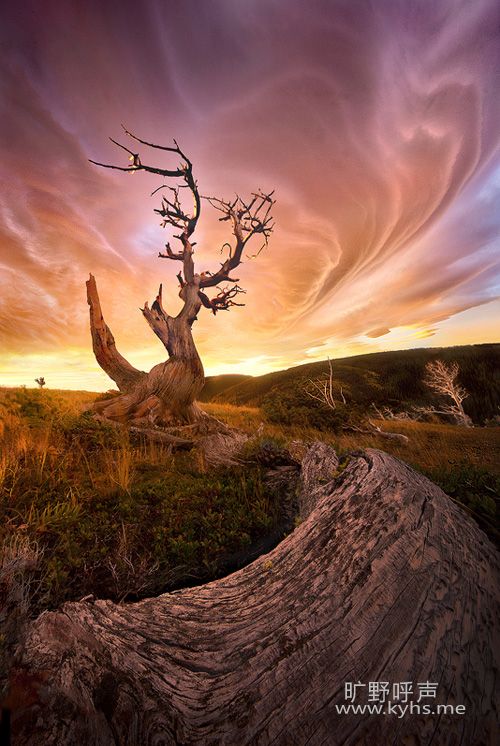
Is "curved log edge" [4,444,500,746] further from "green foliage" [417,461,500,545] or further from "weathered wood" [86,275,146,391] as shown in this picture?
"weathered wood" [86,275,146,391]

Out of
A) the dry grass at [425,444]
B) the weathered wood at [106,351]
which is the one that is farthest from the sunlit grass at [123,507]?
the weathered wood at [106,351]

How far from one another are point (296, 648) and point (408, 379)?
46270 mm

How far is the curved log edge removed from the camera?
122 cm

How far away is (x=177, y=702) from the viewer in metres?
1.35

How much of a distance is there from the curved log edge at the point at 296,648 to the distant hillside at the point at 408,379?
26613 mm

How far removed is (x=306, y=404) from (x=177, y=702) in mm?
14014

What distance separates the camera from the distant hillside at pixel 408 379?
34.2m

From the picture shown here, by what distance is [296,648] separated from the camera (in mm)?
1562

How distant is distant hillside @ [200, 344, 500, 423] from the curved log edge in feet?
87.3

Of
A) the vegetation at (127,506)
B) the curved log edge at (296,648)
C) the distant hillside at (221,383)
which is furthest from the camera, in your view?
the distant hillside at (221,383)

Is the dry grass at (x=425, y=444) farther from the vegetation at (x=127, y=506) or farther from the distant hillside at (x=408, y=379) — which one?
the distant hillside at (x=408, y=379)

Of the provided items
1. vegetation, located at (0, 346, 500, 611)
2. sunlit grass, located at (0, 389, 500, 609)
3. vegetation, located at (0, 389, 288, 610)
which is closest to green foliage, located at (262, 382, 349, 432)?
vegetation, located at (0, 346, 500, 611)

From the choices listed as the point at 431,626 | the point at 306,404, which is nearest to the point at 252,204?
the point at 306,404

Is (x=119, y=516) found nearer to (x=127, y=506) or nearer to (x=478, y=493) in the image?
(x=127, y=506)
